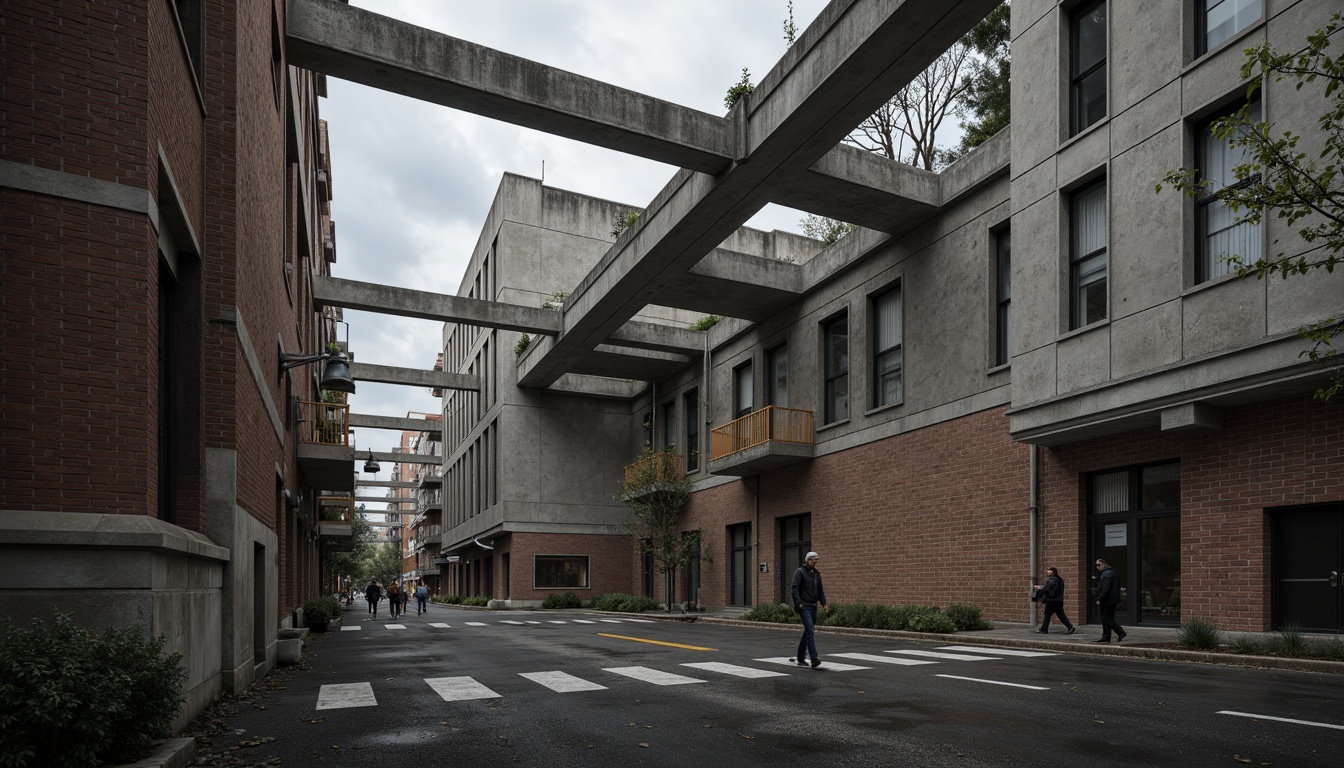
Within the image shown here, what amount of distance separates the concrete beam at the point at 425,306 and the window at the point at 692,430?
274 inches

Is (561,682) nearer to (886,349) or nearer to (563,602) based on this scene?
(886,349)

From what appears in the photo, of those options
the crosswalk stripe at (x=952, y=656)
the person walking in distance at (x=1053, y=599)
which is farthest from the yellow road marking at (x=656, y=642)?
the person walking in distance at (x=1053, y=599)

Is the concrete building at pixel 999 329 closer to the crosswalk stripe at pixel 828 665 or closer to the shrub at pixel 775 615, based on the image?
the shrub at pixel 775 615

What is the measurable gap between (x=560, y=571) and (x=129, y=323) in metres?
38.0

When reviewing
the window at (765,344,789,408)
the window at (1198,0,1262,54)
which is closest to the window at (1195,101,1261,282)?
the window at (1198,0,1262,54)

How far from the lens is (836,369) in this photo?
2839 centimetres

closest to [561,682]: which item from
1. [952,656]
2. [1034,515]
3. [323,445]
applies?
[952,656]

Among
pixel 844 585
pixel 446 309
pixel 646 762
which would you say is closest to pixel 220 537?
pixel 646 762

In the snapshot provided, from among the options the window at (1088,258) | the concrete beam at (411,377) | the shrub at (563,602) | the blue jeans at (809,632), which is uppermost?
the window at (1088,258)

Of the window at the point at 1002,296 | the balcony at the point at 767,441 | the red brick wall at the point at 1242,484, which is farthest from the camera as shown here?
the balcony at the point at 767,441

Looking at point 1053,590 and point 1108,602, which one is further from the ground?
point 1108,602

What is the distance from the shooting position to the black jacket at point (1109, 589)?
15.8m

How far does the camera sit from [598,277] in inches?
1169

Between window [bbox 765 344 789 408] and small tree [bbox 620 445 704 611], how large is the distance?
20.2 ft
